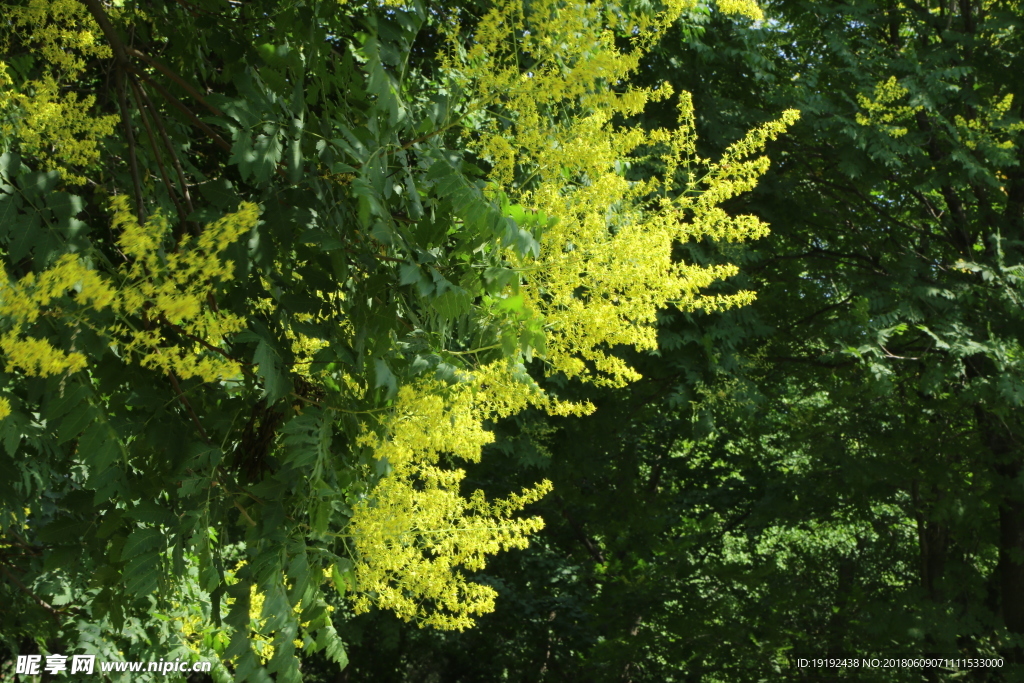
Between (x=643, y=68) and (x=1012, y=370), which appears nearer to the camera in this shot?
(x=1012, y=370)

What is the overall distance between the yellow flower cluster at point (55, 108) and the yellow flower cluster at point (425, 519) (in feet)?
4.79

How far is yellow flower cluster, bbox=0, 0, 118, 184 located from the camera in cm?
278

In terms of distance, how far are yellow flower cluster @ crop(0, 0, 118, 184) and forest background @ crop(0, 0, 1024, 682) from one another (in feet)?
0.06

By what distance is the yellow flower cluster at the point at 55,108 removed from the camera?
278 cm

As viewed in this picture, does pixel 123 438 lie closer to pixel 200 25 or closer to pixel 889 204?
pixel 200 25

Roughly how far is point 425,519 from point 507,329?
53 cm

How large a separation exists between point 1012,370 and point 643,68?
3.16 metres

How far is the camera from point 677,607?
7.65 metres

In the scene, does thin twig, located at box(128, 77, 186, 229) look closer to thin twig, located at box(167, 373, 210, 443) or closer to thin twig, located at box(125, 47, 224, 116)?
thin twig, located at box(125, 47, 224, 116)

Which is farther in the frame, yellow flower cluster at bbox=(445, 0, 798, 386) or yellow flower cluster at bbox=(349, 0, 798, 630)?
yellow flower cluster at bbox=(445, 0, 798, 386)

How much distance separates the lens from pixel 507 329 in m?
2.28

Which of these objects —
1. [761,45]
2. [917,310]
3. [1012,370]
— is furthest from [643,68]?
[1012,370]

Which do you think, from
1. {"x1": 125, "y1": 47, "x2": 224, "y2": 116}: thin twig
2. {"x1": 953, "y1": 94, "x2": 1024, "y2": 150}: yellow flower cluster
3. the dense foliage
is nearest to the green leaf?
{"x1": 125, "y1": 47, "x2": 224, "y2": 116}: thin twig

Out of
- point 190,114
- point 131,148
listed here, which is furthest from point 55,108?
point 190,114
